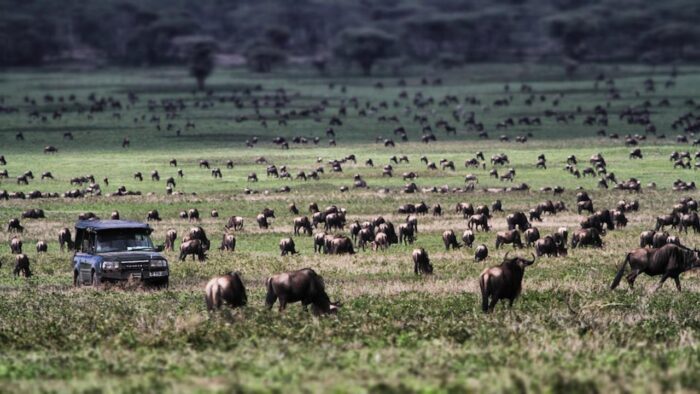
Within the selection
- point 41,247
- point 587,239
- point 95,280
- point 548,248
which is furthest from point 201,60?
point 95,280

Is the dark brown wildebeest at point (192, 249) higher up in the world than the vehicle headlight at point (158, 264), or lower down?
lower down

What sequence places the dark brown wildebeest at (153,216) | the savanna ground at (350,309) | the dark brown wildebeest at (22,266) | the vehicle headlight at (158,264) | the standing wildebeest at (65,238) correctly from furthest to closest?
the dark brown wildebeest at (153,216), the standing wildebeest at (65,238), the dark brown wildebeest at (22,266), the vehicle headlight at (158,264), the savanna ground at (350,309)

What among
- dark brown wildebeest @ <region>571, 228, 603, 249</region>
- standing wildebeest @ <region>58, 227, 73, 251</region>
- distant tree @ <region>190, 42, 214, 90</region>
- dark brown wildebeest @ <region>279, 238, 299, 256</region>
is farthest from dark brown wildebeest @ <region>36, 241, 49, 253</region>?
distant tree @ <region>190, 42, 214, 90</region>

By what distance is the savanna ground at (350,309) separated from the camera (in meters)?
17.3

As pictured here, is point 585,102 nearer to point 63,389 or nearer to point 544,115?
point 544,115

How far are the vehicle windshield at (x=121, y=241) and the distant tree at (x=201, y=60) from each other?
422 feet

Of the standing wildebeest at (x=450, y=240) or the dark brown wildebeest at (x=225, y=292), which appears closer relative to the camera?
the dark brown wildebeest at (x=225, y=292)

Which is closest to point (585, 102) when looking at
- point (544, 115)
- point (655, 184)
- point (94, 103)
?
point (544, 115)

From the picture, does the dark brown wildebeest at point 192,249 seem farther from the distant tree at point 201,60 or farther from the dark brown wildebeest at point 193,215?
the distant tree at point 201,60

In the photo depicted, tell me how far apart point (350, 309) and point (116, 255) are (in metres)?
6.98

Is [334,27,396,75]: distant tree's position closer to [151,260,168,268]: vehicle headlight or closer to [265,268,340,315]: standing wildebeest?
[151,260,168,268]: vehicle headlight

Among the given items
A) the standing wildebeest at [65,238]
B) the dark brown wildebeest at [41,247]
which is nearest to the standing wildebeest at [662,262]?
the dark brown wildebeest at [41,247]

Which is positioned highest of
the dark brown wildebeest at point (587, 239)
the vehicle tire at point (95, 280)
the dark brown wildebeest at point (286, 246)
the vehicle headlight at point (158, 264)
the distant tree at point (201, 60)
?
the distant tree at point (201, 60)

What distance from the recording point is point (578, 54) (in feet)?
614
